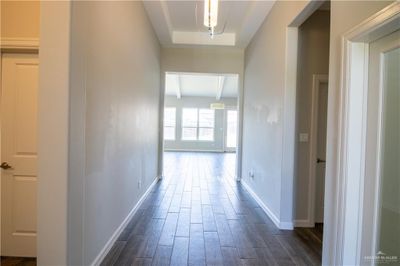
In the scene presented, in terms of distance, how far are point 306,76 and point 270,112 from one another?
0.75 meters

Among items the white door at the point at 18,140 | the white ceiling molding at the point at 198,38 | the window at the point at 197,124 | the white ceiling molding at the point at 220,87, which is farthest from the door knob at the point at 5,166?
the window at the point at 197,124

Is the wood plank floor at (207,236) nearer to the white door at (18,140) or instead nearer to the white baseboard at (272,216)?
the white baseboard at (272,216)

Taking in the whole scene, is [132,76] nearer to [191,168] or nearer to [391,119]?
[391,119]

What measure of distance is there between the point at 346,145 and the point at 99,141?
6.82ft

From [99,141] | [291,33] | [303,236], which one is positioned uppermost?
[291,33]

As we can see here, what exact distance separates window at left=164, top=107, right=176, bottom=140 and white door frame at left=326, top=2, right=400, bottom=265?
11.5 metres

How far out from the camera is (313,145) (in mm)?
3527

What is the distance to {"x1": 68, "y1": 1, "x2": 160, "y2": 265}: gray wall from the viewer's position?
1.85 m

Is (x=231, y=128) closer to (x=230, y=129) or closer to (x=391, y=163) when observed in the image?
(x=230, y=129)

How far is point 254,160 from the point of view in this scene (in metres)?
4.95

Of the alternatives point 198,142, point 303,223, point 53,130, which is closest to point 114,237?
point 53,130

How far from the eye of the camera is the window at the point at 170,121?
43.7 feet

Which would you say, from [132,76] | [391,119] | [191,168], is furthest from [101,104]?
[191,168]

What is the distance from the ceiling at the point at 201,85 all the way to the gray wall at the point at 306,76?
626cm
